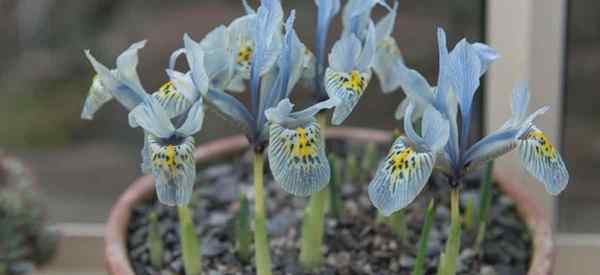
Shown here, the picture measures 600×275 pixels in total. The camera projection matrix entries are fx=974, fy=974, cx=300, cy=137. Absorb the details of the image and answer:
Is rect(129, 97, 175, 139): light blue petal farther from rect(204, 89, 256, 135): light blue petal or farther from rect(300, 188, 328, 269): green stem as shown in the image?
rect(300, 188, 328, 269): green stem

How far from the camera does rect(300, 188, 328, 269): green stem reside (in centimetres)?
103

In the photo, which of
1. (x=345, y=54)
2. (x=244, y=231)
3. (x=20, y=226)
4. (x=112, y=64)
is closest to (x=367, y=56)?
(x=345, y=54)

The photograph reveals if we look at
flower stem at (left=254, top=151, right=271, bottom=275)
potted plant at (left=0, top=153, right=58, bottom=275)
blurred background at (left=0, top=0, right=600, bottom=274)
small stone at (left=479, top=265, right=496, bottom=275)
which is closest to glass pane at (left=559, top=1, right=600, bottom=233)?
blurred background at (left=0, top=0, right=600, bottom=274)

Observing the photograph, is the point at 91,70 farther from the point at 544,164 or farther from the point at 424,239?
the point at 544,164

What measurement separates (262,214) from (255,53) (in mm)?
158

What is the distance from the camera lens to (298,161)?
0.85 m

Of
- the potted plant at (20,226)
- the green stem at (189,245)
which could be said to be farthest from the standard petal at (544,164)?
the potted plant at (20,226)

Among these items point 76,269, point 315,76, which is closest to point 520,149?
point 315,76

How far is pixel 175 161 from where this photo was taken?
866 mm

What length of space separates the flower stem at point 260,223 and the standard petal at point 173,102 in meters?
0.08

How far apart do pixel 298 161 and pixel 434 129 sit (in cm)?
13

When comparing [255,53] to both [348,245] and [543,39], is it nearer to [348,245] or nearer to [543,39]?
[348,245]

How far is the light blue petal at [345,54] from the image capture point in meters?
0.93

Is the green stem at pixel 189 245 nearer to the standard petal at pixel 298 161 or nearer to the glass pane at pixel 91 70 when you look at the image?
the standard petal at pixel 298 161
